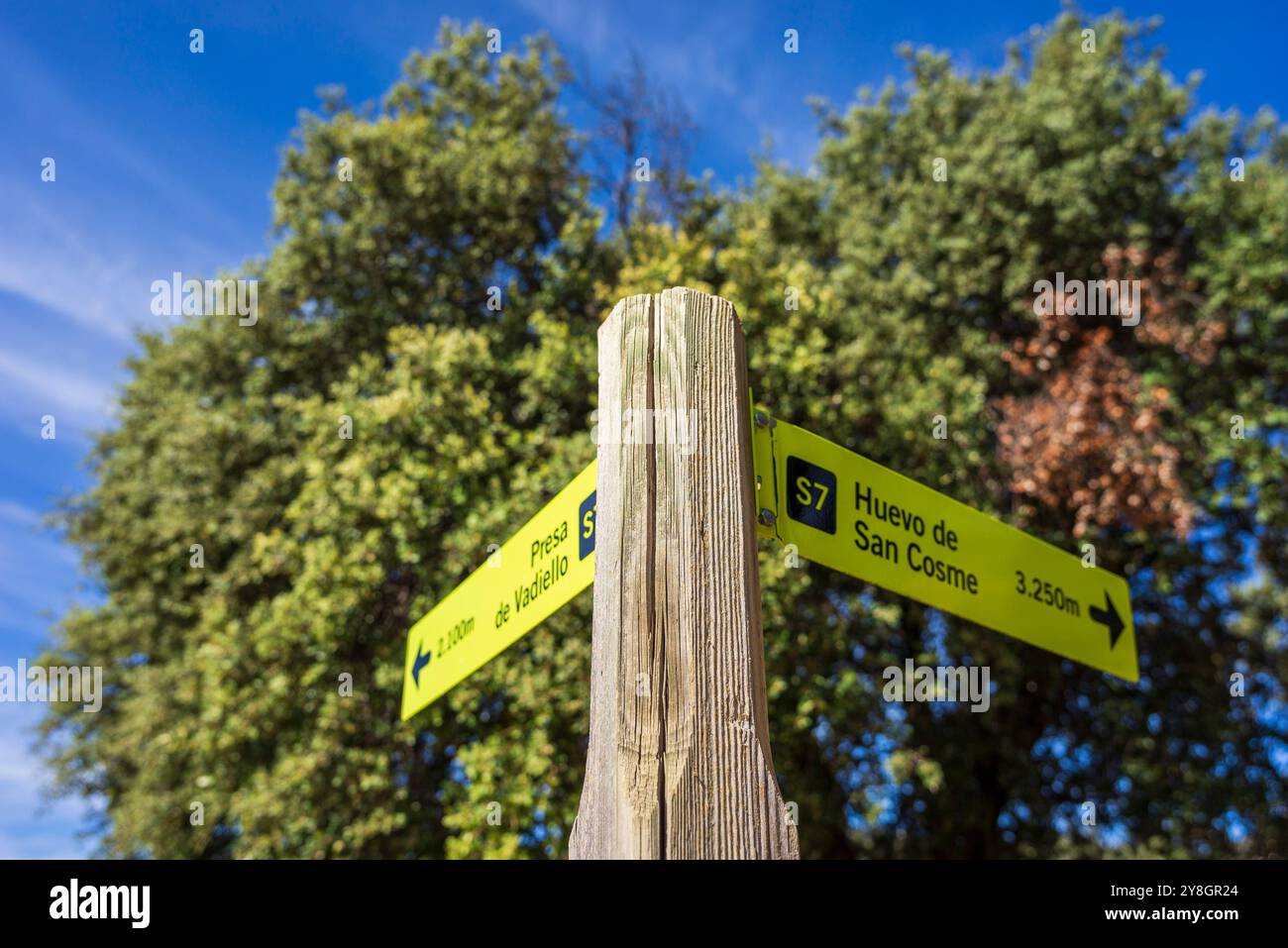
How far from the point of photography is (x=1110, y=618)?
156 inches

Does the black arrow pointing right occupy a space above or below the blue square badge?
below

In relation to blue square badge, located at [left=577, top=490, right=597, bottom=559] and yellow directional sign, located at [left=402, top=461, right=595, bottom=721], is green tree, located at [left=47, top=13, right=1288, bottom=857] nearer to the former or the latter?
yellow directional sign, located at [left=402, top=461, right=595, bottom=721]

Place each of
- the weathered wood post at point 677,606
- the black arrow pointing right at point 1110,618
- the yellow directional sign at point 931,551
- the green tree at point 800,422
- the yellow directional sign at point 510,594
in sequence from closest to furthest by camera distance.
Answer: the weathered wood post at point 677,606 → the yellow directional sign at point 931,551 → the yellow directional sign at point 510,594 → the black arrow pointing right at point 1110,618 → the green tree at point 800,422

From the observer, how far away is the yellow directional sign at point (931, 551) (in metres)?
2.51

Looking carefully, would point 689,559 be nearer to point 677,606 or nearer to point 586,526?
point 677,606

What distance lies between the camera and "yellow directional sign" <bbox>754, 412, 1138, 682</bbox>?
2.51 m

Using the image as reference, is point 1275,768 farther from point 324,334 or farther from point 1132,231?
point 324,334

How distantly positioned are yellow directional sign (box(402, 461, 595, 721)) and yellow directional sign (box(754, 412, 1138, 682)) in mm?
526

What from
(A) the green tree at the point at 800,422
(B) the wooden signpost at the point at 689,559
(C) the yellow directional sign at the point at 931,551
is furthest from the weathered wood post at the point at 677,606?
(A) the green tree at the point at 800,422

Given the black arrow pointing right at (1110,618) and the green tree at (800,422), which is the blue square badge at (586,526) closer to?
the black arrow pointing right at (1110,618)

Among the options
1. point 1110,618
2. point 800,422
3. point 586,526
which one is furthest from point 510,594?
point 800,422

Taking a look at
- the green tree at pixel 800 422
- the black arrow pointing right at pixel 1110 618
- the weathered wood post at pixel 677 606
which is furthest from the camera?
the green tree at pixel 800 422

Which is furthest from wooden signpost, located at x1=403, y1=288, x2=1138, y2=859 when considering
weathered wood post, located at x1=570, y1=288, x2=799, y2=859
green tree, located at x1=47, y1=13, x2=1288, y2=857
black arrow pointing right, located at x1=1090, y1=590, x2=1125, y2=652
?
green tree, located at x1=47, y1=13, x2=1288, y2=857
